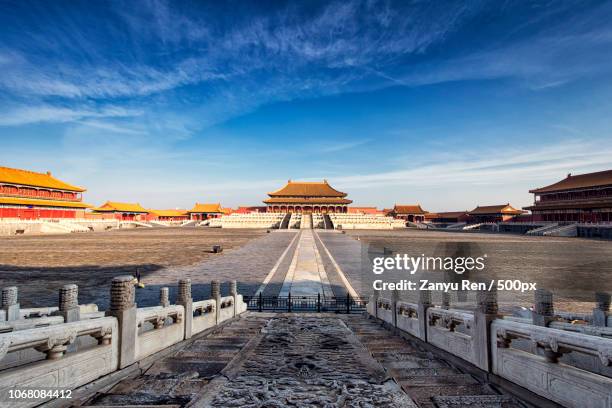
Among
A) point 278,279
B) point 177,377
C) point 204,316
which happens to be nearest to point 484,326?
point 177,377

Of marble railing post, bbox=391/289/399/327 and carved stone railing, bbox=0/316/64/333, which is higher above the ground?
carved stone railing, bbox=0/316/64/333

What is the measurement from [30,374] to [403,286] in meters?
14.4

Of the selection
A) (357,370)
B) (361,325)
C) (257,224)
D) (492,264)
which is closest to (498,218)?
(257,224)

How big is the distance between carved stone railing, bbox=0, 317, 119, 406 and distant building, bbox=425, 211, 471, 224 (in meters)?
86.6

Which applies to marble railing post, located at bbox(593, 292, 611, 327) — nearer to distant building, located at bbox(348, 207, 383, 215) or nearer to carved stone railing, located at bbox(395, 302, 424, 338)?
carved stone railing, located at bbox(395, 302, 424, 338)

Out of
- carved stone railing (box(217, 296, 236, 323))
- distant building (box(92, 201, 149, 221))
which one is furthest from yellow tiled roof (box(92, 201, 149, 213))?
carved stone railing (box(217, 296, 236, 323))

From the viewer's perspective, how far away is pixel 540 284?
15.5 meters

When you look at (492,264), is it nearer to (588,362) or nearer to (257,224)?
(588,362)

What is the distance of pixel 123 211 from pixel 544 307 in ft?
302

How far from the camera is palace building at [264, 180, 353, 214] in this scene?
77.6m

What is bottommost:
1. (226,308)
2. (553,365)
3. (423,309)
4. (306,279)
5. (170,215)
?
(306,279)

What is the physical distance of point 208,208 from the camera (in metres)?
91.5

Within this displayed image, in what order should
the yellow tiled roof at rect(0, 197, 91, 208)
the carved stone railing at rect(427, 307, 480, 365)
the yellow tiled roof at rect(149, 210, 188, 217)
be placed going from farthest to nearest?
1. the yellow tiled roof at rect(149, 210, 188, 217)
2. the yellow tiled roof at rect(0, 197, 91, 208)
3. the carved stone railing at rect(427, 307, 480, 365)

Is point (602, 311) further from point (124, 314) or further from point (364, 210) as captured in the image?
point (364, 210)
